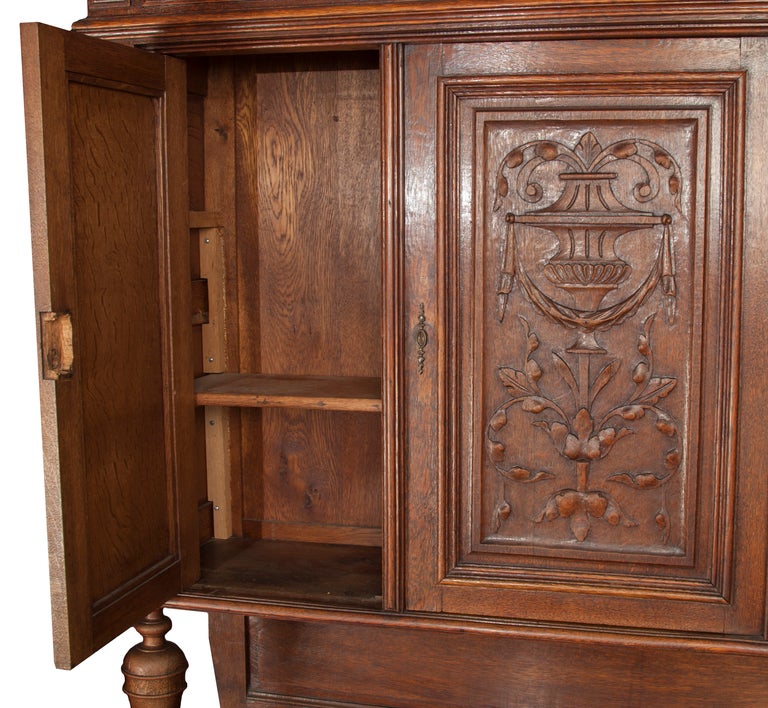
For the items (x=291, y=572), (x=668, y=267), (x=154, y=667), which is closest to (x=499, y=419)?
(x=668, y=267)

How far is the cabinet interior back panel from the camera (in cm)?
296

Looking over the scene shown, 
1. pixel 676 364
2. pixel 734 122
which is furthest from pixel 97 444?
pixel 734 122

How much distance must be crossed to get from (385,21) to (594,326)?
79 centimetres

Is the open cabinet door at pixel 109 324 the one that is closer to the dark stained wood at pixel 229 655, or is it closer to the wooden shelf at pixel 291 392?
the wooden shelf at pixel 291 392

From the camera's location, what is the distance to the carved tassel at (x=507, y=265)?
Answer: 236 centimetres

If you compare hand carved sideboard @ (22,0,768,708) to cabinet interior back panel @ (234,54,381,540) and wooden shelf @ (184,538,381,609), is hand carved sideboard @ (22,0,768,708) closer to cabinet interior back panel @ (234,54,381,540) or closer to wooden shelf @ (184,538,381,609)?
wooden shelf @ (184,538,381,609)

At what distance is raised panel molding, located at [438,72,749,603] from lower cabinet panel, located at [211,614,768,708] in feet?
1.07

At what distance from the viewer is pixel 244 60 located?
299 centimetres

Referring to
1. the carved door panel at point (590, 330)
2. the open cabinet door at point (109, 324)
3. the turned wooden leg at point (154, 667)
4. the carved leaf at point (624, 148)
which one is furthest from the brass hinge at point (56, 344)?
the carved leaf at point (624, 148)

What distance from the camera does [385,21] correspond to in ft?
7.61

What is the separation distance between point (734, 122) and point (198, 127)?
1441 millimetres

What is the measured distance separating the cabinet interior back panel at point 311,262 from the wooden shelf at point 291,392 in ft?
0.41

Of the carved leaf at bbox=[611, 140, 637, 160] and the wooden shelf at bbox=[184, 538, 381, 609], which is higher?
the carved leaf at bbox=[611, 140, 637, 160]

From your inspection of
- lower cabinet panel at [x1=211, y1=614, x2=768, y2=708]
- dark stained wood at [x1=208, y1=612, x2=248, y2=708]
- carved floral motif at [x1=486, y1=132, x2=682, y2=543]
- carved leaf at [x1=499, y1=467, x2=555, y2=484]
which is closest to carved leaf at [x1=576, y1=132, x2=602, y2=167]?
carved floral motif at [x1=486, y1=132, x2=682, y2=543]
